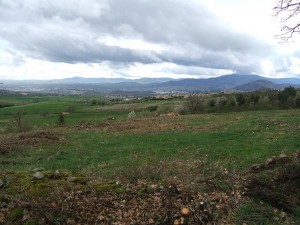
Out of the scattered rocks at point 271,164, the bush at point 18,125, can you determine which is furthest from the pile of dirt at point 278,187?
the bush at point 18,125

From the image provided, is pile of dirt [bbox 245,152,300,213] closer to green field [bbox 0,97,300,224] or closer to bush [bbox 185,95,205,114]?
green field [bbox 0,97,300,224]

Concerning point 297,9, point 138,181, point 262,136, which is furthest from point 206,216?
point 262,136

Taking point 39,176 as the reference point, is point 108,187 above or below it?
below

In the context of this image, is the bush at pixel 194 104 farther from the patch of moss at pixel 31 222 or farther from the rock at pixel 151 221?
the patch of moss at pixel 31 222

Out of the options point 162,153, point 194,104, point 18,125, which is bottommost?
point 194,104

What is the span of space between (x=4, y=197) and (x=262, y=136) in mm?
15510

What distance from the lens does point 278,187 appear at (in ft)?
31.4

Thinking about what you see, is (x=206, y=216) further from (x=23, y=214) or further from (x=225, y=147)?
(x=225, y=147)

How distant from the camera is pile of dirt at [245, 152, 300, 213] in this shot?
8805 mm

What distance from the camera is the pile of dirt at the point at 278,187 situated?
8.80 m

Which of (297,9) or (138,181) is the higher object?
(297,9)

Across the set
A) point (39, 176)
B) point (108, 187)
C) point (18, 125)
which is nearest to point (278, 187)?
point (108, 187)

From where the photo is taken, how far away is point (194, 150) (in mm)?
17547

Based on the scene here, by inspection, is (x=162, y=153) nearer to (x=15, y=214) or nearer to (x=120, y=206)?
(x=120, y=206)
